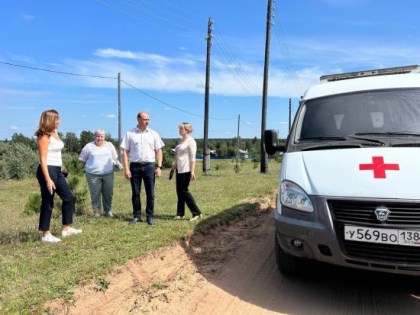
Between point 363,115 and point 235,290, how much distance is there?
2486 mm

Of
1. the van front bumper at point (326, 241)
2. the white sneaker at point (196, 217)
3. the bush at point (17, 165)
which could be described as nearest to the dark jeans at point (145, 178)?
the white sneaker at point (196, 217)

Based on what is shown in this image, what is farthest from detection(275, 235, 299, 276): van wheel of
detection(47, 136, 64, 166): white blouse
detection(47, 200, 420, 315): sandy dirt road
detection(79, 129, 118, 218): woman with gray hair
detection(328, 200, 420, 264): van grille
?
detection(79, 129, 118, 218): woman with gray hair

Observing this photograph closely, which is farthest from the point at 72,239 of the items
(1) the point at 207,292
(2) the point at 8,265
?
(1) the point at 207,292

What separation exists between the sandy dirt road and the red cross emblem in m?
1.32

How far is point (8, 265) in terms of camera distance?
4.49m

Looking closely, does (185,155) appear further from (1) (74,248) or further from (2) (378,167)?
(2) (378,167)

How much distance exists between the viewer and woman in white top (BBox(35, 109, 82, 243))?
5.28 meters

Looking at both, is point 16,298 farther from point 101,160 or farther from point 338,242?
point 101,160

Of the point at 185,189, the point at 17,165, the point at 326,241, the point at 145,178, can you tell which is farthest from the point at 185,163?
the point at 17,165

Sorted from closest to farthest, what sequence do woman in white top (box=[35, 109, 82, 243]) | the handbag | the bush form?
1. woman in white top (box=[35, 109, 82, 243])
2. the handbag
3. the bush

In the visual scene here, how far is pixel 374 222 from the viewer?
10.9 feet

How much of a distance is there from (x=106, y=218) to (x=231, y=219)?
95.3 inches

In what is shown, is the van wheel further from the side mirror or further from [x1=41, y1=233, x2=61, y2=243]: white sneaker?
[x1=41, y1=233, x2=61, y2=243]: white sneaker

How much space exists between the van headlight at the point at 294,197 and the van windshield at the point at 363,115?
34.9 inches
